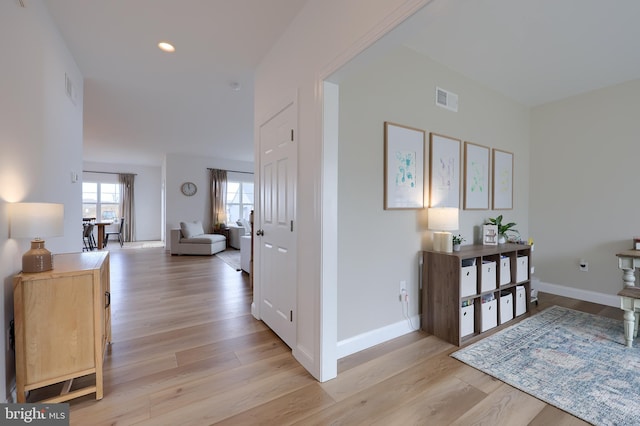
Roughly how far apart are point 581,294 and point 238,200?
27.2 ft

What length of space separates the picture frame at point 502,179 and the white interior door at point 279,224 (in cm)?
262

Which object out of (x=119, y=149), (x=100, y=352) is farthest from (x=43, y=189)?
(x=119, y=149)

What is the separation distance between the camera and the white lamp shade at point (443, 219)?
2449 millimetres

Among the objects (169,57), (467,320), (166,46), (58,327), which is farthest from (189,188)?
(467,320)

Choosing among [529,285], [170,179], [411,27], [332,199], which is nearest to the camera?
[411,27]

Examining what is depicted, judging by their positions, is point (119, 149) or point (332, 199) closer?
point (332, 199)

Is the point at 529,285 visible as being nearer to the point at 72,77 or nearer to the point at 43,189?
the point at 43,189

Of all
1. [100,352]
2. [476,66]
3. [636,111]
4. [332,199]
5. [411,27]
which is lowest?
[100,352]

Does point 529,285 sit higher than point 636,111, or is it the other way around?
point 636,111

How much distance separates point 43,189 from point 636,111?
18.9 ft

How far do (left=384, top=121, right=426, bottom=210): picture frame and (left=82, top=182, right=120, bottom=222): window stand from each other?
966 cm

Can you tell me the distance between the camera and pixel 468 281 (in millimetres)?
2369

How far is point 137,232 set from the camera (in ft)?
29.8

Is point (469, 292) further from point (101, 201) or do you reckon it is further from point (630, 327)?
point (101, 201)
